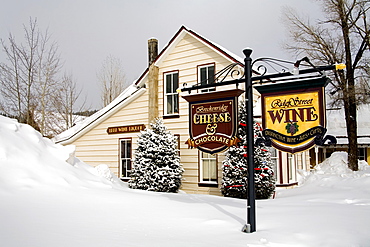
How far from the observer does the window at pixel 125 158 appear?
1527 centimetres

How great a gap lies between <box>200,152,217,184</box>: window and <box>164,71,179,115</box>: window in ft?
8.13

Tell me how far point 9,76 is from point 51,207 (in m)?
15.9

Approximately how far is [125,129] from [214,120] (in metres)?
9.50

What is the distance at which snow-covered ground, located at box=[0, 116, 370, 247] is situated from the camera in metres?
4.14

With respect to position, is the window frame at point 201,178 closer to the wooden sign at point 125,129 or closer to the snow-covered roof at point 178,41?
the wooden sign at point 125,129

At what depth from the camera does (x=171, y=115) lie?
45.4ft

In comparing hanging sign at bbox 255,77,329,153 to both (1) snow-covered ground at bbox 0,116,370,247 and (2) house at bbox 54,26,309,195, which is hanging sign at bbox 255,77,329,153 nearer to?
(1) snow-covered ground at bbox 0,116,370,247

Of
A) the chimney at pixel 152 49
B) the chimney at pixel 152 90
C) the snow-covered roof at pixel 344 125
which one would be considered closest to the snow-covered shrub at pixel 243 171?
the chimney at pixel 152 90

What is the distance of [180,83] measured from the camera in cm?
1368

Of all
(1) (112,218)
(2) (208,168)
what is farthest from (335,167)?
(1) (112,218)

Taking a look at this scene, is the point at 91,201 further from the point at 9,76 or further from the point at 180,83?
the point at 9,76

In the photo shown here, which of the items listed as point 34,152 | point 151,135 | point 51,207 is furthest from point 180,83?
point 51,207

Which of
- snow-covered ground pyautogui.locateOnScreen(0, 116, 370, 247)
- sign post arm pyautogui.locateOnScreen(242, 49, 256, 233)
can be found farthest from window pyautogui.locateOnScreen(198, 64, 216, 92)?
sign post arm pyautogui.locateOnScreen(242, 49, 256, 233)

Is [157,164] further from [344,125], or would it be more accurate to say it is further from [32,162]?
[344,125]
